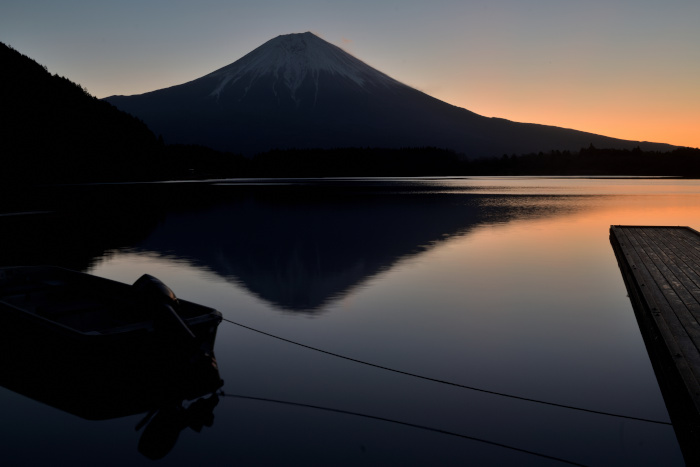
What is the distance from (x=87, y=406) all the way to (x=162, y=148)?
15987 cm

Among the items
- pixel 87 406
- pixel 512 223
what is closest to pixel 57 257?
pixel 87 406

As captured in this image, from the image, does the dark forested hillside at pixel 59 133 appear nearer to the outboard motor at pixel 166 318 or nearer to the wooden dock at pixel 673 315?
the wooden dock at pixel 673 315

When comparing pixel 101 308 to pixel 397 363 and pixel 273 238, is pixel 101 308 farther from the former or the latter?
pixel 273 238

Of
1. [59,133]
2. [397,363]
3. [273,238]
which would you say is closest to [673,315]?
[397,363]

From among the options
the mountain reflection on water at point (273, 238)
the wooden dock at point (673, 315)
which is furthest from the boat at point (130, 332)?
the wooden dock at point (673, 315)

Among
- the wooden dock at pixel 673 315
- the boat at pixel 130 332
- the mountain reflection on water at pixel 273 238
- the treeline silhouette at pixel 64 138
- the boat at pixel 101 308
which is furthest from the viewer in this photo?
the treeline silhouette at pixel 64 138

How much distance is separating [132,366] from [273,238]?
78.1 ft

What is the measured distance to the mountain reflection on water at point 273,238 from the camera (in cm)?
1936

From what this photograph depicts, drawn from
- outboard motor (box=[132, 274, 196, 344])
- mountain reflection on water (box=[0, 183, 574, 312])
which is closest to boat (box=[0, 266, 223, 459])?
outboard motor (box=[132, 274, 196, 344])

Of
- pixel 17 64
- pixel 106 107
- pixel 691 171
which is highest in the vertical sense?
pixel 17 64

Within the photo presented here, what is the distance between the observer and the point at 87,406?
7648mm

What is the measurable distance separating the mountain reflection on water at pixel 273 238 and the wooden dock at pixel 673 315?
7.78 meters

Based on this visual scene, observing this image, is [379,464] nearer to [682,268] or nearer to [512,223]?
[682,268]

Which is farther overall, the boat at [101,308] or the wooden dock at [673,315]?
the boat at [101,308]
